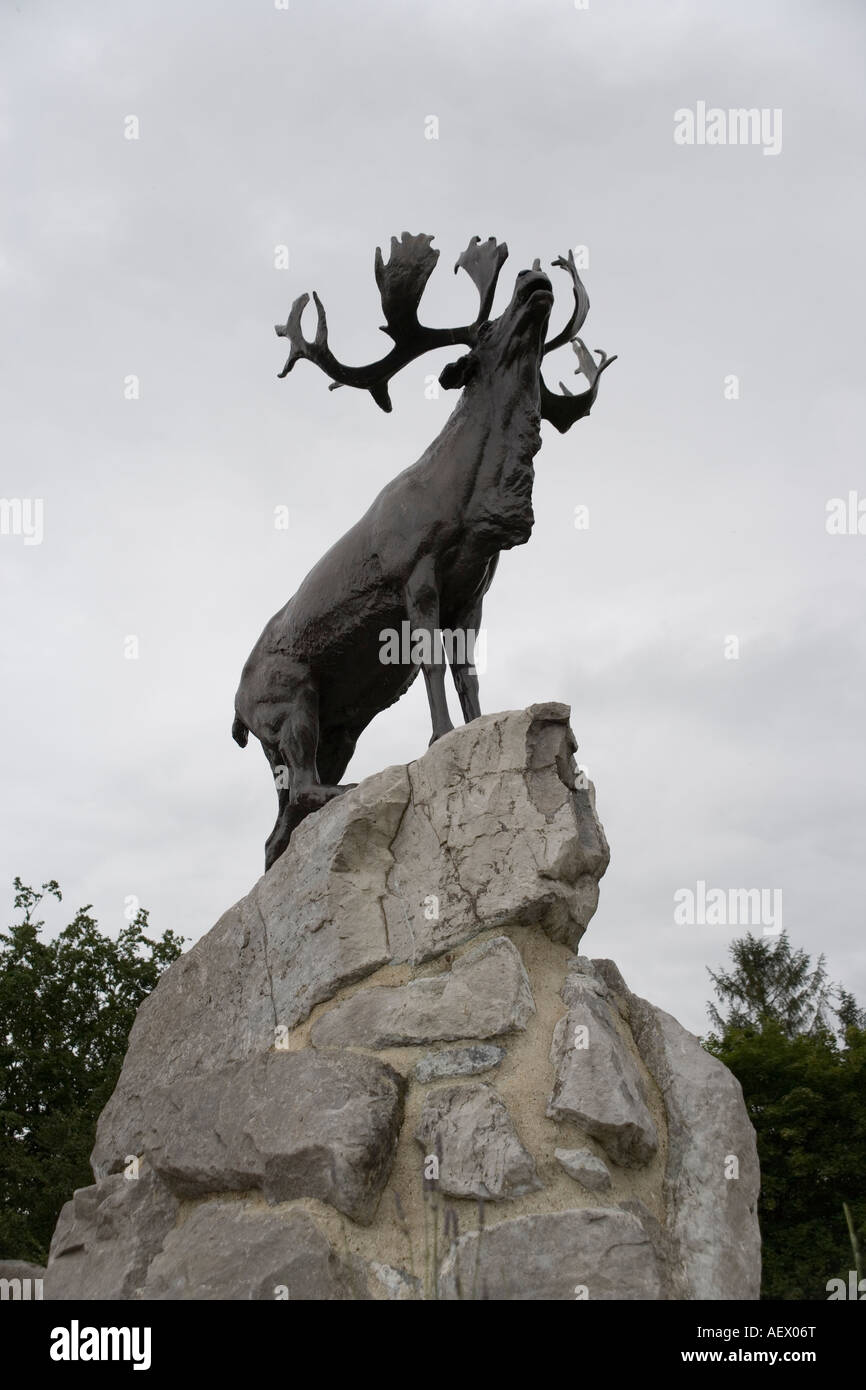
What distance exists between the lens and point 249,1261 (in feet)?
15.1

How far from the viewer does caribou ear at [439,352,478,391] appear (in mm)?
6590

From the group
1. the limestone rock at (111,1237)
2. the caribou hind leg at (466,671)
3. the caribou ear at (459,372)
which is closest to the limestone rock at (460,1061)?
the limestone rock at (111,1237)

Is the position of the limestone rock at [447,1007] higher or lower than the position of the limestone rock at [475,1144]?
higher

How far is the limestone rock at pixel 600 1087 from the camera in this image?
4711 mm

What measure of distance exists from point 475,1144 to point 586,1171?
0.39 meters

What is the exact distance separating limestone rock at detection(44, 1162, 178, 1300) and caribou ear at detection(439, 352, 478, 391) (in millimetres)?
3879

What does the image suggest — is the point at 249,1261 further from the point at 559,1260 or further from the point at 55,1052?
the point at 55,1052

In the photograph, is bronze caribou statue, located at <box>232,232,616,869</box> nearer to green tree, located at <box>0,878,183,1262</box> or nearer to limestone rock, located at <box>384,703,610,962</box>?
limestone rock, located at <box>384,703,610,962</box>

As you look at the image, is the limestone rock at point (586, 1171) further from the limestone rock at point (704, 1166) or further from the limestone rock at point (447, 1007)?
the limestone rock at point (447, 1007)

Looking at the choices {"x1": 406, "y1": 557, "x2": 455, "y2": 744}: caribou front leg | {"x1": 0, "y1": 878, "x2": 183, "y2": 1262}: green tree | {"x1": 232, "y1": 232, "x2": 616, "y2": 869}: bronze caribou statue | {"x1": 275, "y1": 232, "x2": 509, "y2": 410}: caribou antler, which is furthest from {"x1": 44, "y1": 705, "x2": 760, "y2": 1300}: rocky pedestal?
{"x1": 0, "y1": 878, "x2": 183, "y2": 1262}: green tree

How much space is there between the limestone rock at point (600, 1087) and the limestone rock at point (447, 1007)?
0.66ft

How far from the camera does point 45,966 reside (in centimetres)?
2206

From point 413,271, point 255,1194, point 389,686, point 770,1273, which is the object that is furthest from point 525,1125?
point 770,1273
